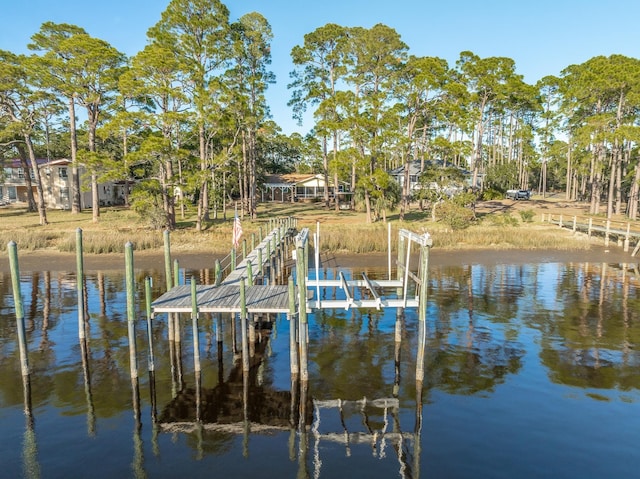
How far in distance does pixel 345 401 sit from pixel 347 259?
868 inches

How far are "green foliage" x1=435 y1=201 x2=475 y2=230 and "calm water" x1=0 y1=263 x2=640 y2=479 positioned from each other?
70.5ft

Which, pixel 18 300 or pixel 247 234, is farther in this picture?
pixel 247 234

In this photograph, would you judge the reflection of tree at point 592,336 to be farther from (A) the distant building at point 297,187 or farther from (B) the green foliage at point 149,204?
(A) the distant building at point 297,187

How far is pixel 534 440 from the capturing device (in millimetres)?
11602

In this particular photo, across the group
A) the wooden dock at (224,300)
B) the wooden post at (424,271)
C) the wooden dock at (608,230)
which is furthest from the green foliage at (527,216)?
the wooden post at (424,271)

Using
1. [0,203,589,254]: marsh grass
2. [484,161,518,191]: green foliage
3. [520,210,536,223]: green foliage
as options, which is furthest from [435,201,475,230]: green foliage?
[484,161,518,191]: green foliage

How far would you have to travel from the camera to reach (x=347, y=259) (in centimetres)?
3528

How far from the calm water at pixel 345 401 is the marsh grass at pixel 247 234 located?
1560 cm

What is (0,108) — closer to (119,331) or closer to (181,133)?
(181,133)

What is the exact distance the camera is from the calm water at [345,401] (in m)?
10.7

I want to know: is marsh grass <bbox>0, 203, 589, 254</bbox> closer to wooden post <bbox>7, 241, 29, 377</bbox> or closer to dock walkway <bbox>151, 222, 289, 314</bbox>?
dock walkway <bbox>151, 222, 289, 314</bbox>

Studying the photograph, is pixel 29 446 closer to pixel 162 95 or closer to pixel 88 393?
pixel 88 393

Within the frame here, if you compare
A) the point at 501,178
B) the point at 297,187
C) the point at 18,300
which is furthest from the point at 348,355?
the point at 501,178

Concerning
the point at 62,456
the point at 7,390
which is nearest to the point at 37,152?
the point at 7,390
